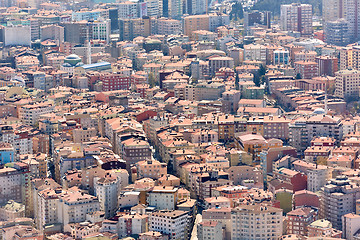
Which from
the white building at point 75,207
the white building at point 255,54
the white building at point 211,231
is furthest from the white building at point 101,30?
the white building at point 211,231

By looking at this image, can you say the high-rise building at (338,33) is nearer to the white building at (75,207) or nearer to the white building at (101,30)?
the white building at (101,30)

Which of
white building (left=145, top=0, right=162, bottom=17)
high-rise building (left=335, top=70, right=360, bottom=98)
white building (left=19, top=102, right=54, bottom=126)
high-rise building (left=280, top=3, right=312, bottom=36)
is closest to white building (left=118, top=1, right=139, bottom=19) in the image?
white building (left=145, top=0, right=162, bottom=17)

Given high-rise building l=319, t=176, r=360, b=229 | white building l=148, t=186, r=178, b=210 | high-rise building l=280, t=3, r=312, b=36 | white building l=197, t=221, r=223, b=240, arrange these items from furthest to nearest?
high-rise building l=280, t=3, r=312, b=36 → high-rise building l=319, t=176, r=360, b=229 → white building l=148, t=186, r=178, b=210 → white building l=197, t=221, r=223, b=240

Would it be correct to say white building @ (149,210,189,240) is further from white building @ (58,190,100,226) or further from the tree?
the tree

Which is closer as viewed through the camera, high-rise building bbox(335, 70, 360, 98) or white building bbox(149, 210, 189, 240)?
white building bbox(149, 210, 189, 240)

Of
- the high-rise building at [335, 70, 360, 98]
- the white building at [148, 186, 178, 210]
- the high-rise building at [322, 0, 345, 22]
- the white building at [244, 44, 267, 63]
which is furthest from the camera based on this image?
the high-rise building at [322, 0, 345, 22]

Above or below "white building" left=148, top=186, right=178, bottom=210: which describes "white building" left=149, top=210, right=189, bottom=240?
below
